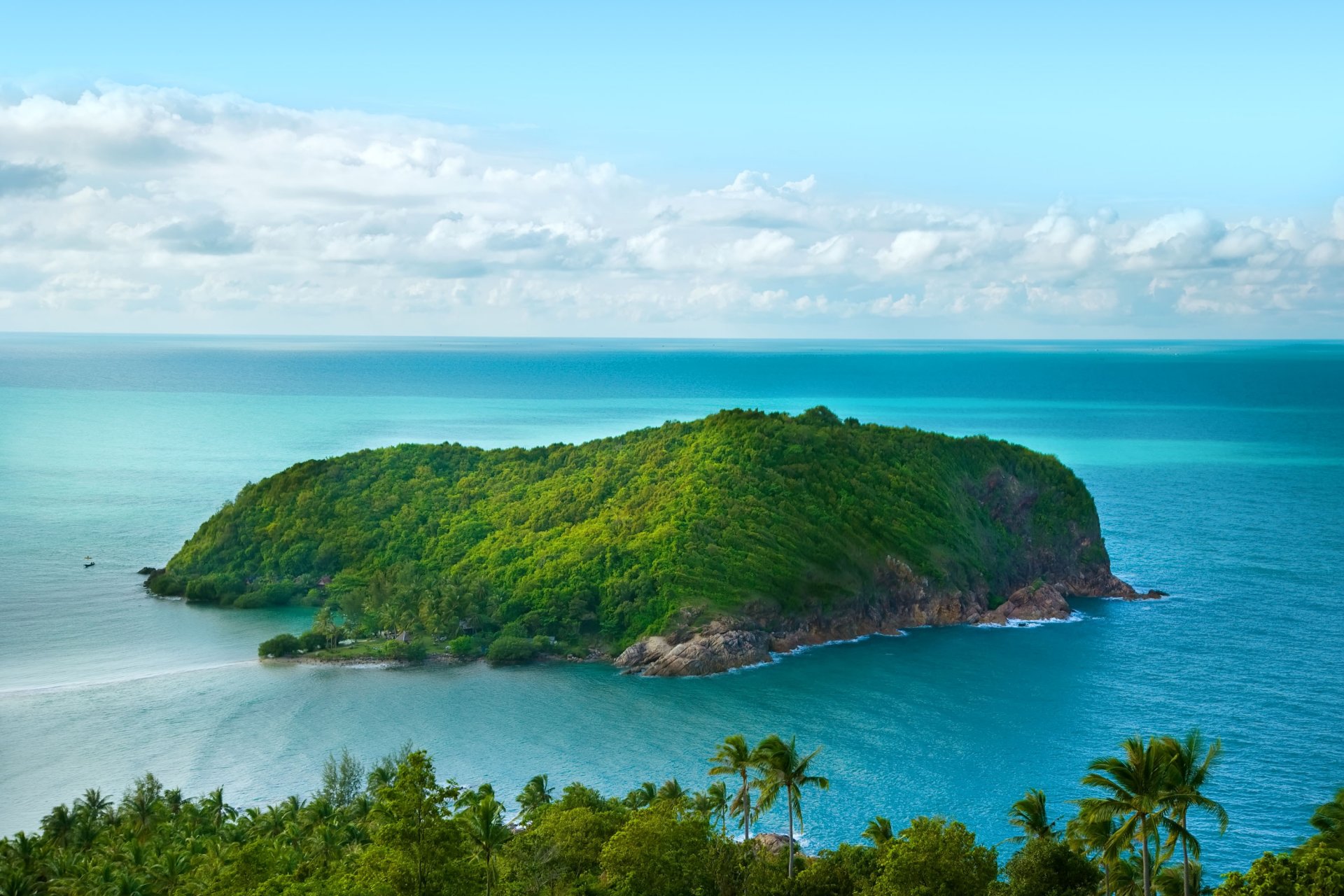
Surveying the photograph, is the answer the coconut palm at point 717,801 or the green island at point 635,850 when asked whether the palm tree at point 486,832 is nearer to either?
the green island at point 635,850

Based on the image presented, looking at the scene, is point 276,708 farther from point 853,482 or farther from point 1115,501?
point 1115,501

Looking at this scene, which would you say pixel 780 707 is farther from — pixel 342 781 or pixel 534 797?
pixel 342 781

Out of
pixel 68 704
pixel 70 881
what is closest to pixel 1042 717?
pixel 70 881

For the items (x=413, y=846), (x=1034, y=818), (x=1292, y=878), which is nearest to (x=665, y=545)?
(x=1034, y=818)

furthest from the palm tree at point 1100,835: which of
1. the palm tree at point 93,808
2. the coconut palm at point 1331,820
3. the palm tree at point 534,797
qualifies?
the palm tree at point 93,808

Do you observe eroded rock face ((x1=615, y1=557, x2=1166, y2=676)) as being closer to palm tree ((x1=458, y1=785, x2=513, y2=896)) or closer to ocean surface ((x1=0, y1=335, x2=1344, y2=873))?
ocean surface ((x1=0, y1=335, x2=1344, y2=873))
